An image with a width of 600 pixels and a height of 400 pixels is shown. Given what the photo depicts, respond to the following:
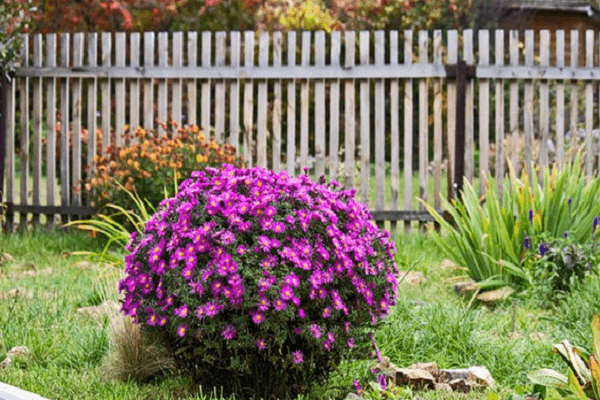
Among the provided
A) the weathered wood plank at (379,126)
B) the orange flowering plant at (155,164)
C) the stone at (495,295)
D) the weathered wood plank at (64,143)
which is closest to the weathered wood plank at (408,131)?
the weathered wood plank at (379,126)

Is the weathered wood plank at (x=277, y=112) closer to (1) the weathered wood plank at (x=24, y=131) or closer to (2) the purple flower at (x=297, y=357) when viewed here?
(1) the weathered wood plank at (x=24, y=131)

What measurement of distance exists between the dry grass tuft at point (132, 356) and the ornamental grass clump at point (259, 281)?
0.27m

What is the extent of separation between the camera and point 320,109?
9.00 meters

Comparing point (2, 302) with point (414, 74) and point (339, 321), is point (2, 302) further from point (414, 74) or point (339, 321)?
point (414, 74)

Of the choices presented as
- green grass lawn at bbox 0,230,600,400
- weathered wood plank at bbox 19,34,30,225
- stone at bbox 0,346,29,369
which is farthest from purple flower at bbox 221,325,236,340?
weathered wood plank at bbox 19,34,30,225

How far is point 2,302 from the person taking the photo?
18.5 ft

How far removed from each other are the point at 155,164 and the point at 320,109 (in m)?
1.90

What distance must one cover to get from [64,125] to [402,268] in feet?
13.4

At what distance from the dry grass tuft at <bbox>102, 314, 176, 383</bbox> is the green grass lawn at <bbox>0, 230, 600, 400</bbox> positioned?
0.07 m

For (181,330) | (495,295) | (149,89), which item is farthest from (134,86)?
(181,330)

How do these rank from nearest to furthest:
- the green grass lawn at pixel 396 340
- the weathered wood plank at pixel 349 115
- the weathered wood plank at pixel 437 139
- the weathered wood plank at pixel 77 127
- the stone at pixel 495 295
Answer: the green grass lawn at pixel 396 340, the stone at pixel 495 295, the weathered wood plank at pixel 437 139, the weathered wood plank at pixel 349 115, the weathered wood plank at pixel 77 127

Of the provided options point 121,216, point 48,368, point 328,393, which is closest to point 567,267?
point 328,393

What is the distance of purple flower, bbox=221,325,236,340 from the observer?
139 inches

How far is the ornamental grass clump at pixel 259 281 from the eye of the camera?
3.58 meters
